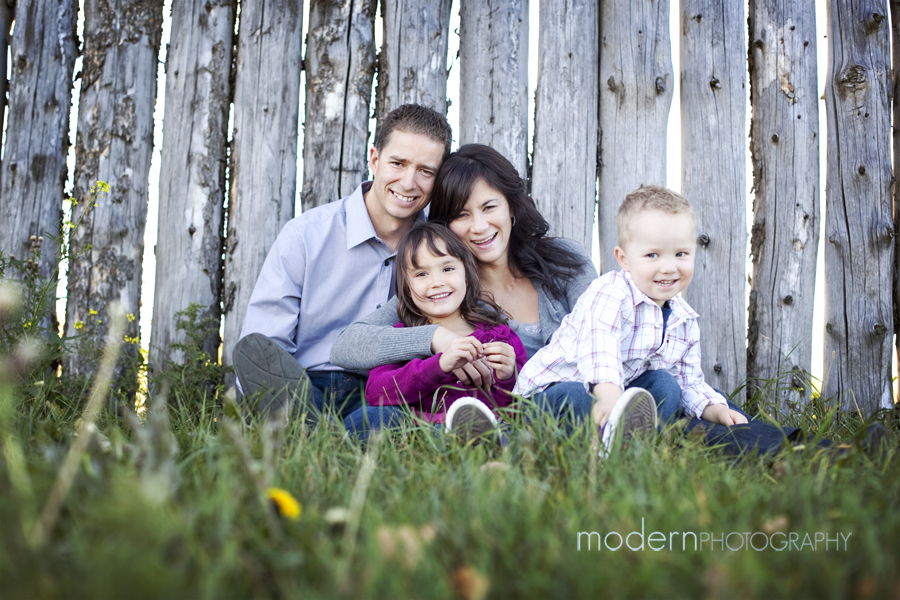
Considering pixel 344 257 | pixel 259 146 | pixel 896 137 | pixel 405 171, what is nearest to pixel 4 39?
pixel 259 146

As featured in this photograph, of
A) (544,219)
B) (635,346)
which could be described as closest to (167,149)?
(544,219)

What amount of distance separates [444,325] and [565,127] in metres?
1.27

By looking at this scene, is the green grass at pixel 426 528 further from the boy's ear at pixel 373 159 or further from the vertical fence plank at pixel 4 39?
the vertical fence plank at pixel 4 39

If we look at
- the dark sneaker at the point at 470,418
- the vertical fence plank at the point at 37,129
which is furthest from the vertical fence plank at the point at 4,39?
the dark sneaker at the point at 470,418

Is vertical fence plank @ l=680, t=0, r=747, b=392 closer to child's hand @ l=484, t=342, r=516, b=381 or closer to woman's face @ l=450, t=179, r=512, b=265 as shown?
woman's face @ l=450, t=179, r=512, b=265

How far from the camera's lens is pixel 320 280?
3.01 m

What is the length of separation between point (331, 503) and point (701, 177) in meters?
2.63

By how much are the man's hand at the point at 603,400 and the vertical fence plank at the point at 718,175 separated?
1.29 metres

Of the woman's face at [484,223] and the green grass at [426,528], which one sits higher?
the woman's face at [484,223]

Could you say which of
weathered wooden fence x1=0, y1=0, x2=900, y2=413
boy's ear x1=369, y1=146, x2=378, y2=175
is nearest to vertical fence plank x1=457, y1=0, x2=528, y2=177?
weathered wooden fence x1=0, y1=0, x2=900, y2=413

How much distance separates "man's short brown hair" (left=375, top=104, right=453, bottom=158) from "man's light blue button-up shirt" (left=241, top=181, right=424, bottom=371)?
315 millimetres

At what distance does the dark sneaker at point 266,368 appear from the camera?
8.13 feet

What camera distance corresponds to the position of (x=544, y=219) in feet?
10.3

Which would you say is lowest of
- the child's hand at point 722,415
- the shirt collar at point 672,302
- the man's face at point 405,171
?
the child's hand at point 722,415
